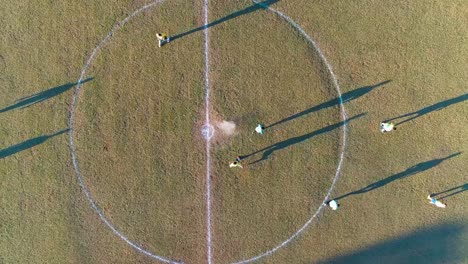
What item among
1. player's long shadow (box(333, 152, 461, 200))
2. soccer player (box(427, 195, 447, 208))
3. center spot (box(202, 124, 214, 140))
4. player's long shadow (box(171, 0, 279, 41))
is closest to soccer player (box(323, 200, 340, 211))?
player's long shadow (box(333, 152, 461, 200))

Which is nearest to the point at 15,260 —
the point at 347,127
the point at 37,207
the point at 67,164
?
the point at 37,207

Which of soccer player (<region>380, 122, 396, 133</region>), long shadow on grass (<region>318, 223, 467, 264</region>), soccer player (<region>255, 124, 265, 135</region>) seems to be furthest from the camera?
long shadow on grass (<region>318, 223, 467, 264</region>)

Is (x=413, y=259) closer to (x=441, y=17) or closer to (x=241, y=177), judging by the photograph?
(x=241, y=177)

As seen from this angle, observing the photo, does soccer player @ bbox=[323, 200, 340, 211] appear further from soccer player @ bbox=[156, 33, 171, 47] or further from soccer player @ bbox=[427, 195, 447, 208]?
soccer player @ bbox=[156, 33, 171, 47]

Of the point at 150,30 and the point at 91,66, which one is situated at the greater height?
the point at 150,30

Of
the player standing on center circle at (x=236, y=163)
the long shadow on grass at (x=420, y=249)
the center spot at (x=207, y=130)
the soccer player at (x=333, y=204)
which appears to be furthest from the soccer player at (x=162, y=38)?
the long shadow on grass at (x=420, y=249)

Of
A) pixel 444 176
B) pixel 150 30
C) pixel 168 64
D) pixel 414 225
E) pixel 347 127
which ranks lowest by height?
pixel 414 225

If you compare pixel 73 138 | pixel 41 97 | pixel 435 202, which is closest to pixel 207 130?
pixel 73 138
